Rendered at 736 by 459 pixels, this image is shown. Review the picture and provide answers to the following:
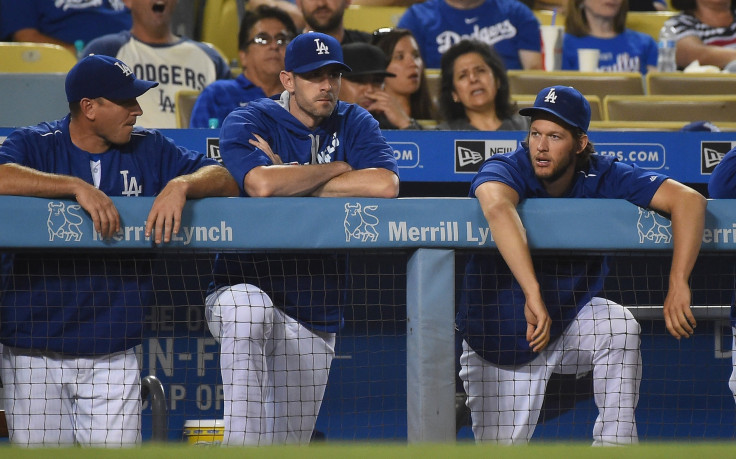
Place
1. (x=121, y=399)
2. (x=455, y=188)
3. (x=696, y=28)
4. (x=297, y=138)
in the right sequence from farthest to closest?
(x=696, y=28)
(x=455, y=188)
(x=297, y=138)
(x=121, y=399)

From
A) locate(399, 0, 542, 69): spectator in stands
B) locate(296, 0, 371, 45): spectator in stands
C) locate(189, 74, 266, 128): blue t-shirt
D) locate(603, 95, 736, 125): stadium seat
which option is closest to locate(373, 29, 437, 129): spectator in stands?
locate(296, 0, 371, 45): spectator in stands

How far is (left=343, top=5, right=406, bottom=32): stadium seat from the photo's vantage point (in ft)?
22.8

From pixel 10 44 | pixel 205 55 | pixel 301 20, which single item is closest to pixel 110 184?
pixel 205 55

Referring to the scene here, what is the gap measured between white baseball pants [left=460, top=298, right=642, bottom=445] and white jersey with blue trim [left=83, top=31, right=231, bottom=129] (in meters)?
2.68

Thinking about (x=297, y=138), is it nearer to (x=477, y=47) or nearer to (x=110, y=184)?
(x=110, y=184)

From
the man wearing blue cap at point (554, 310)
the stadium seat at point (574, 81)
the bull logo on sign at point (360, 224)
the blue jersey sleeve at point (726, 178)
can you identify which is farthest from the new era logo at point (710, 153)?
the bull logo on sign at point (360, 224)

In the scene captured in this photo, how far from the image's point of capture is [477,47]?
521 cm

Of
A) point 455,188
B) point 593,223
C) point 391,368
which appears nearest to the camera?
point 593,223

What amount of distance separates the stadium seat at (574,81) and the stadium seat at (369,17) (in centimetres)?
147

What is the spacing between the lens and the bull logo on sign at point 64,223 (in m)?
2.90

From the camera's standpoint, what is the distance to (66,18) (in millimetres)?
6359

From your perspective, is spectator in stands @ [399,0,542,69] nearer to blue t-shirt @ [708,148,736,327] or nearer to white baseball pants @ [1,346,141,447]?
blue t-shirt @ [708,148,736,327]

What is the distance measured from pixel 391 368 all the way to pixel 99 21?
3492 mm

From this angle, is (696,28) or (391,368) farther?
(696,28)
